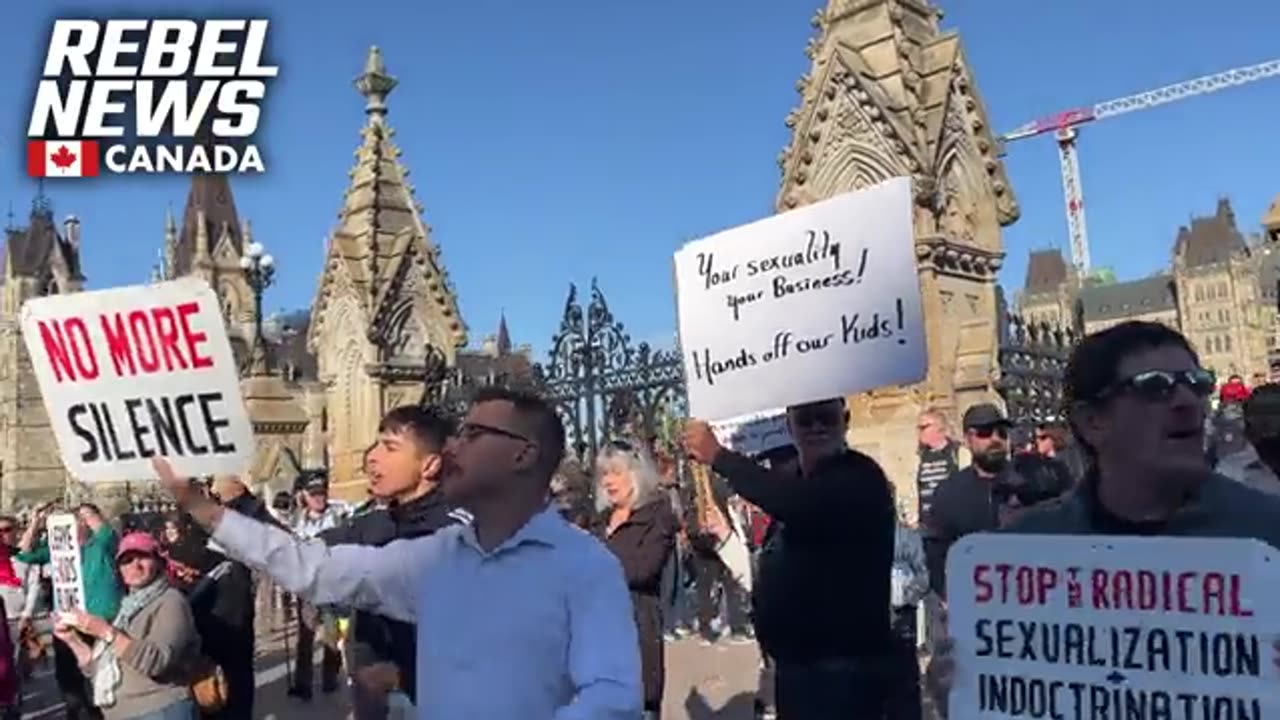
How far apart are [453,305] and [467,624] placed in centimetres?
1366

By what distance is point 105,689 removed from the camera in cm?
506

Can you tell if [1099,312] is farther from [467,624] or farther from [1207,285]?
[467,624]

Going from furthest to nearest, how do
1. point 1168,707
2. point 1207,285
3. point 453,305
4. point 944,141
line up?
point 1207,285, point 453,305, point 944,141, point 1168,707

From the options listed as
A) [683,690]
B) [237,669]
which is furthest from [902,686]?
[683,690]

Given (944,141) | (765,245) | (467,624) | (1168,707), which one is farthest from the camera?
(944,141)

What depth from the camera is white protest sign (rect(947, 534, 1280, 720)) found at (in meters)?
2.20

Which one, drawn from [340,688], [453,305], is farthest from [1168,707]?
[453,305]

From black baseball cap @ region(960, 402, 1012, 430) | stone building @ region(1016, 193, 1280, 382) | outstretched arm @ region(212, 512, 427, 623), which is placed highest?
stone building @ region(1016, 193, 1280, 382)

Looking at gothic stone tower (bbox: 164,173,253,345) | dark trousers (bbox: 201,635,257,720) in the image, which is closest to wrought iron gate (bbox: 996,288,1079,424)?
dark trousers (bbox: 201,635,257,720)

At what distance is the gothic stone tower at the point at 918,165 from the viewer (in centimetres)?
1061

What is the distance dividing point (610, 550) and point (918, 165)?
22.5 ft

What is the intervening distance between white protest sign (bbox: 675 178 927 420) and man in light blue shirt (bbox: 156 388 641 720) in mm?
1469

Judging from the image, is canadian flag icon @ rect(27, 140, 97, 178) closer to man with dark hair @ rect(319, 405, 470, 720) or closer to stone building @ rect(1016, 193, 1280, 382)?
man with dark hair @ rect(319, 405, 470, 720)

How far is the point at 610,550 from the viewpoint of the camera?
4.76 meters
